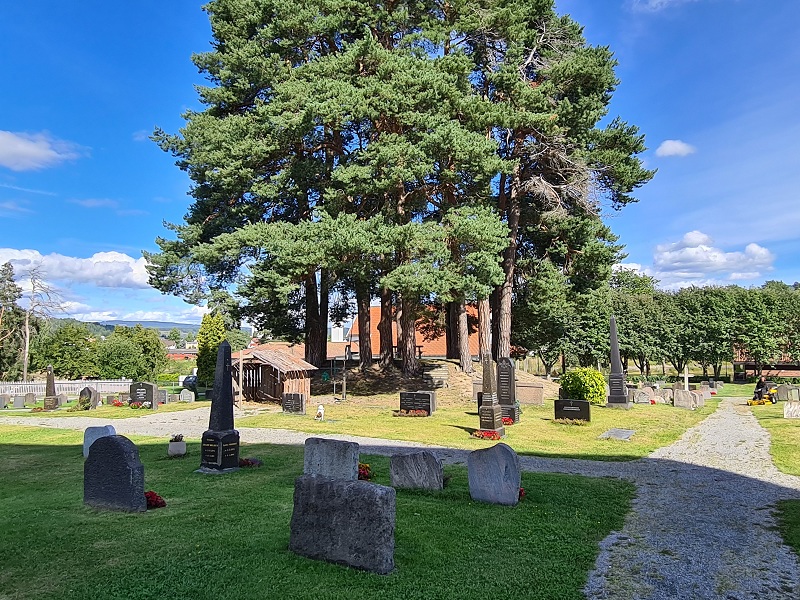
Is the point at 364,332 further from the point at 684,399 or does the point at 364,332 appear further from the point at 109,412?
the point at 684,399

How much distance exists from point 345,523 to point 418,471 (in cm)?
352

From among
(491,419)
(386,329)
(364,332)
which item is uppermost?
(386,329)

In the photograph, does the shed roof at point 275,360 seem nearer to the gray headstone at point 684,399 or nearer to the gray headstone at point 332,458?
the gray headstone at point 332,458

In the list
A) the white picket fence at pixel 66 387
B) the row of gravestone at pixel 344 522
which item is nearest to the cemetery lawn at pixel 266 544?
the row of gravestone at pixel 344 522

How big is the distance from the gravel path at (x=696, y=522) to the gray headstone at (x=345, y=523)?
6.67 ft

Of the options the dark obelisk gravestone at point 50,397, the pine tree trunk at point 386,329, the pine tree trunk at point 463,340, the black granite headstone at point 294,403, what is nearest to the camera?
the black granite headstone at point 294,403

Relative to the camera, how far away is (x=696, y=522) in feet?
24.5

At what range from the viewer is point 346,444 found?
29.5 feet

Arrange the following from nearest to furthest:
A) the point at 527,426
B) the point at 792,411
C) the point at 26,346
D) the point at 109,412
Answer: the point at 527,426 → the point at 792,411 → the point at 109,412 → the point at 26,346

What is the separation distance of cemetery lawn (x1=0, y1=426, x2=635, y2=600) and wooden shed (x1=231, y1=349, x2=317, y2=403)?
15325 mm

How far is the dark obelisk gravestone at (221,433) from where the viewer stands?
A: 10.7 m

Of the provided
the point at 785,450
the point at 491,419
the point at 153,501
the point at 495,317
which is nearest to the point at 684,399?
the point at 495,317

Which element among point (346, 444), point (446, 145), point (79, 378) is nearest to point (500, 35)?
point (446, 145)

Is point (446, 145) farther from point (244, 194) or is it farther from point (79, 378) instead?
point (79, 378)
